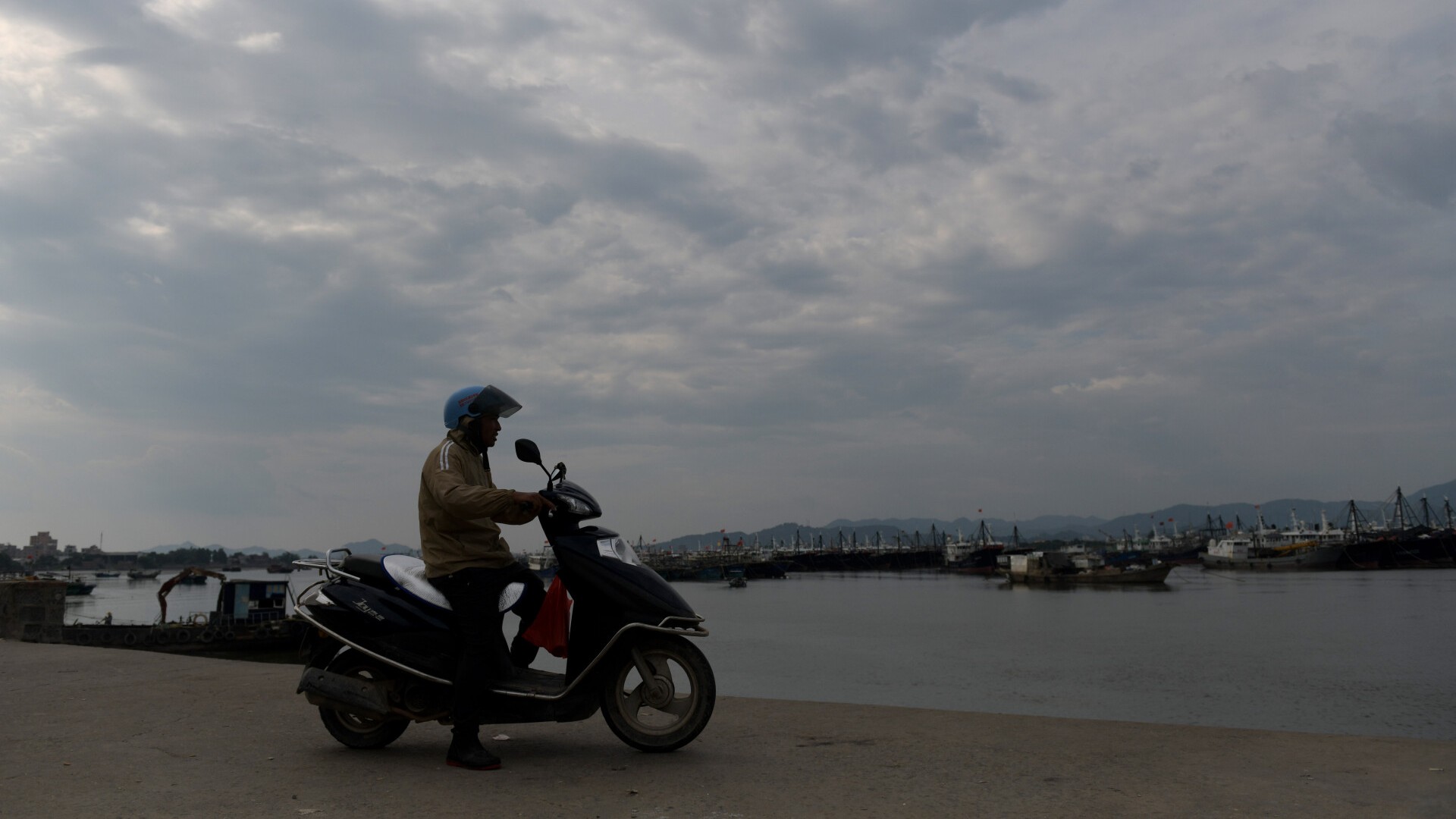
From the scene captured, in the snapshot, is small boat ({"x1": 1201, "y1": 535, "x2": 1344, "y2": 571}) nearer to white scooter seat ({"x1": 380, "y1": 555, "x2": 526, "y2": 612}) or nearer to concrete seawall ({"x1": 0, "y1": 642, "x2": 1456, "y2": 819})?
concrete seawall ({"x1": 0, "y1": 642, "x2": 1456, "y2": 819})

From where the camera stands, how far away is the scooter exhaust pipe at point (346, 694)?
4.18m

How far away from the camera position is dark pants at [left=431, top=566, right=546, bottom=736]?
4090 millimetres

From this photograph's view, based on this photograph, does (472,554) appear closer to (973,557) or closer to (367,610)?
(367,610)

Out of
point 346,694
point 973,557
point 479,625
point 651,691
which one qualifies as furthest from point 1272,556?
point 346,694

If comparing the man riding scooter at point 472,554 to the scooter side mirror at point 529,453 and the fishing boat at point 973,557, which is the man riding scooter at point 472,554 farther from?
the fishing boat at point 973,557

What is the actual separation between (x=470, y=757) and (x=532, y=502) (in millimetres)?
1131

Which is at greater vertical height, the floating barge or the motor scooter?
the motor scooter

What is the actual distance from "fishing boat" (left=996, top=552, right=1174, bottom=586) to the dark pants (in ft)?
302

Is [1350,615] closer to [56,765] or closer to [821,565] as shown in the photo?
[56,765]

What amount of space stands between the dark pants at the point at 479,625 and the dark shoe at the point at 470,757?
0.15 ft

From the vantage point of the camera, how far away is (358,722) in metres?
4.44

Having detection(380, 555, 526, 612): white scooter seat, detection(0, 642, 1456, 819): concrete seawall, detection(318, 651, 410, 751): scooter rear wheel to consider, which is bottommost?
detection(0, 642, 1456, 819): concrete seawall

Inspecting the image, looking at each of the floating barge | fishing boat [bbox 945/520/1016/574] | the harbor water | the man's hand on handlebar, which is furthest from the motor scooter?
fishing boat [bbox 945/520/1016/574]

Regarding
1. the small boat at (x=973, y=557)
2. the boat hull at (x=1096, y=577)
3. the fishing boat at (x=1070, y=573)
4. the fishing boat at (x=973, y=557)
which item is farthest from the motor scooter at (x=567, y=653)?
the small boat at (x=973, y=557)
